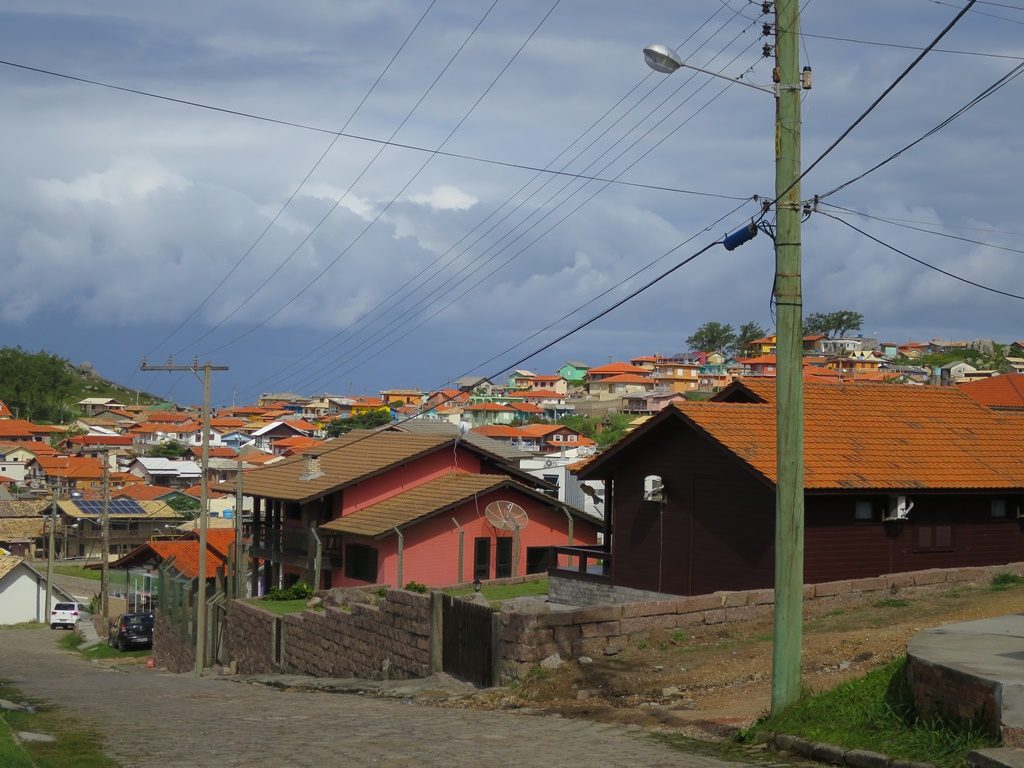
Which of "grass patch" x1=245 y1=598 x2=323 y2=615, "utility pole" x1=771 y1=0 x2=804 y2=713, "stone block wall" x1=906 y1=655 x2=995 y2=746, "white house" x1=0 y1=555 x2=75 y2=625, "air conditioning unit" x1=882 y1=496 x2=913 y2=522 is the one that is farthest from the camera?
"white house" x1=0 y1=555 x2=75 y2=625

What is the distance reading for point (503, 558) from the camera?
3784 centimetres

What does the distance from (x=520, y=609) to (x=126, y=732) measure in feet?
18.8

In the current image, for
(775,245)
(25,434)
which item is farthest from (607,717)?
(25,434)

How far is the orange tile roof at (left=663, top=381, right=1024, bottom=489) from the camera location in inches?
901

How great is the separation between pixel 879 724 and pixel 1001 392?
48.6 meters

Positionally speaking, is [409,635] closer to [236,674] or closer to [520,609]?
[520,609]

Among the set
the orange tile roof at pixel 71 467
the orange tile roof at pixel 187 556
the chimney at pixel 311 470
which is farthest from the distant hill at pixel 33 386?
the chimney at pixel 311 470

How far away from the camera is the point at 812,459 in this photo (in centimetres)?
2297

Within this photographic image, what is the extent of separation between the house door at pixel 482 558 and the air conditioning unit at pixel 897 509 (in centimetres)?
1646

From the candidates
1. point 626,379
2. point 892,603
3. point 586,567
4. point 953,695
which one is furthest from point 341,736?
point 626,379

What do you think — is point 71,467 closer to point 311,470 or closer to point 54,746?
point 311,470

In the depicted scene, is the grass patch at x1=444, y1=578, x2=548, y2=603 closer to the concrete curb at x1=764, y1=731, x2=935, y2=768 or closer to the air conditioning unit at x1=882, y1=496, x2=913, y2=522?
the air conditioning unit at x1=882, y1=496, x2=913, y2=522

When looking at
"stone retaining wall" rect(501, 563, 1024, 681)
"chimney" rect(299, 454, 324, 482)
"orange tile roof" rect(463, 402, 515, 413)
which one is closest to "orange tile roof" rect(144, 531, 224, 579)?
"chimney" rect(299, 454, 324, 482)

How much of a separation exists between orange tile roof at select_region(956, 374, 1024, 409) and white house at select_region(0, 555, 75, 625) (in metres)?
50.3
